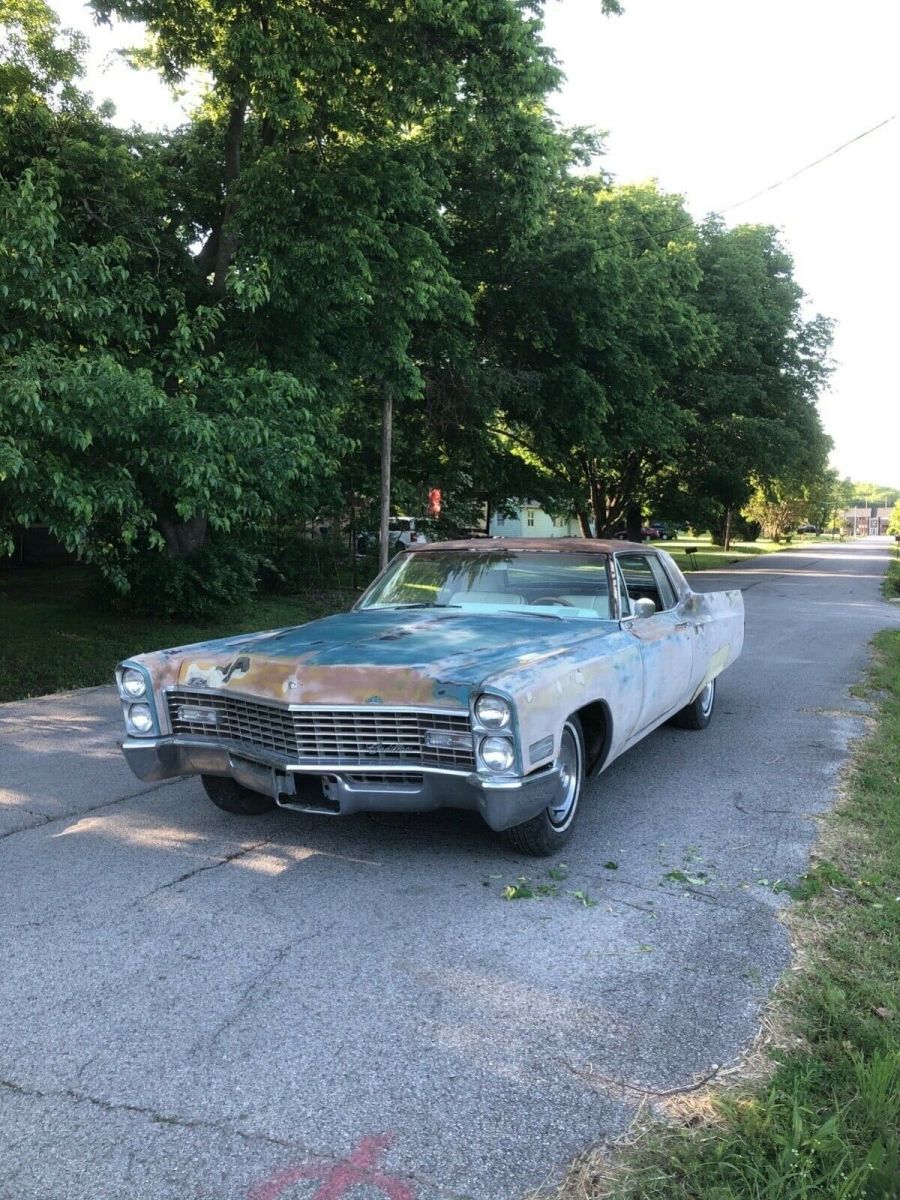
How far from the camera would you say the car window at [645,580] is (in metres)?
6.26

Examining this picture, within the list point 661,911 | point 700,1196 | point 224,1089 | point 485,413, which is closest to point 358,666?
point 661,911

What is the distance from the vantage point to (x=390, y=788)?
4.13 metres

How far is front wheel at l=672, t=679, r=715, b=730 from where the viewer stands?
724cm

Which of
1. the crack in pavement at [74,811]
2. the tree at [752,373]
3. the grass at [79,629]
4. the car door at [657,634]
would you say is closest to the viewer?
the crack in pavement at [74,811]

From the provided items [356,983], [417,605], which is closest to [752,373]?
[417,605]

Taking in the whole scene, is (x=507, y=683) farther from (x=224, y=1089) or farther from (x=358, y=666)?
(x=224, y=1089)

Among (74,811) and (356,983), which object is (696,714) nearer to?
(74,811)

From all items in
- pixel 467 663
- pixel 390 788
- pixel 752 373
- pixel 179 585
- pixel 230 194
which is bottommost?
pixel 390 788

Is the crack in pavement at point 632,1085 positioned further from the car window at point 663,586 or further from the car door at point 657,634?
the car window at point 663,586

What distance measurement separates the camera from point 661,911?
154 inches

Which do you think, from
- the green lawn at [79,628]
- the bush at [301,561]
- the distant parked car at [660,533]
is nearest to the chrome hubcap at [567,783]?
the green lawn at [79,628]

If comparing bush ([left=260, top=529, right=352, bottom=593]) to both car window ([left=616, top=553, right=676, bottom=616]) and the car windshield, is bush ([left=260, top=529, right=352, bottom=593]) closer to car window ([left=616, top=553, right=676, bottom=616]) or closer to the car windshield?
the car windshield

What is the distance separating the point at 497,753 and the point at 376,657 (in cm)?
82

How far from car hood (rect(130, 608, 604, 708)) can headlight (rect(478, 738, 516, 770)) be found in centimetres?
21
